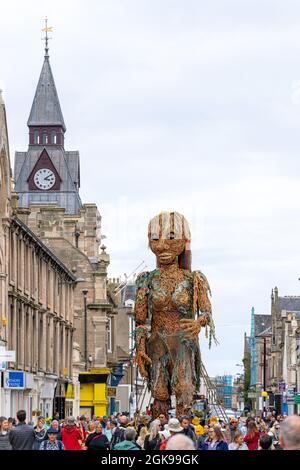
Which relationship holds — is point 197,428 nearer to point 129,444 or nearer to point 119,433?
point 119,433

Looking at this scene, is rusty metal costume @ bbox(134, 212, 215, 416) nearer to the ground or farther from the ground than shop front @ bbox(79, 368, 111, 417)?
farther from the ground

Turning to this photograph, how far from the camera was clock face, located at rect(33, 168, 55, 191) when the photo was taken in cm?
13712

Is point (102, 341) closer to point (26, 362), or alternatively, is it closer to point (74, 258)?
point (74, 258)

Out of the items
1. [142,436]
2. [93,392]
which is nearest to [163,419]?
[142,436]

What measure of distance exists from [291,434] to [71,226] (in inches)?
3962

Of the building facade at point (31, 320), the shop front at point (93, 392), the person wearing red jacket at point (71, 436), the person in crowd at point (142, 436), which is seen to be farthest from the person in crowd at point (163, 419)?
the shop front at point (93, 392)

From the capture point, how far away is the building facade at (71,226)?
3780 inches

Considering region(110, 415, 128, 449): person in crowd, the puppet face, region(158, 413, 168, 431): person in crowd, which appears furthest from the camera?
region(110, 415, 128, 449): person in crowd

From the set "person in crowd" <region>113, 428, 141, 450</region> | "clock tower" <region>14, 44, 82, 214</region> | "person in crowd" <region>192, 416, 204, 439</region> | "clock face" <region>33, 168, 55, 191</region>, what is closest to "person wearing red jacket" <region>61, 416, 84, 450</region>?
"person in crowd" <region>192, 416, 204, 439</region>

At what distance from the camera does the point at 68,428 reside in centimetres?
2648

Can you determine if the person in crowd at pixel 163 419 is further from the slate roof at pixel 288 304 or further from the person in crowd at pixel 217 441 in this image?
the slate roof at pixel 288 304

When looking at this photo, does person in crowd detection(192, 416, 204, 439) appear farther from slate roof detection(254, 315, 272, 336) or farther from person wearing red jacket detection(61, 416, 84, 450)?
slate roof detection(254, 315, 272, 336)
